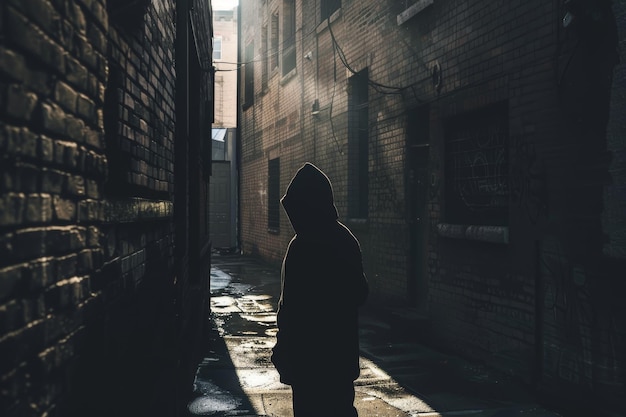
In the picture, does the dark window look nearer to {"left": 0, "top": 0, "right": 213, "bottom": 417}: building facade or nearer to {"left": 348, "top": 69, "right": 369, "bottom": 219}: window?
{"left": 348, "top": 69, "right": 369, "bottom": 219}: window

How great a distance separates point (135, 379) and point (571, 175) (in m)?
3.71

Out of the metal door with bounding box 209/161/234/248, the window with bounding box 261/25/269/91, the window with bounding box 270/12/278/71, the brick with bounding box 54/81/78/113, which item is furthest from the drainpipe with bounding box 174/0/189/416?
the metal door with bounding box 209/161/234/248

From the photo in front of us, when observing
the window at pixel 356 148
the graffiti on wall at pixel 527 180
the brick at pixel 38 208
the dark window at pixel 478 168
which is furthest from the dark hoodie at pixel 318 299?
the window at pixel 356 148

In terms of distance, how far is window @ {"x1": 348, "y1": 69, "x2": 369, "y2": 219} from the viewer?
1012cm

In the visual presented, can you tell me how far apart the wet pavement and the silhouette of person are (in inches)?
60.2

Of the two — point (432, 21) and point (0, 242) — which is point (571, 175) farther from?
point (0, 242)

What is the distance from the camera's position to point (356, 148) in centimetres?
1016

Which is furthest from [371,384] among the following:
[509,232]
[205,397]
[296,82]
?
[296,82]

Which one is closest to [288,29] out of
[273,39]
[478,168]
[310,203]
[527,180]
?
[273,39]

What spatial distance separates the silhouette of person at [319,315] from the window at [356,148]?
6.76 m

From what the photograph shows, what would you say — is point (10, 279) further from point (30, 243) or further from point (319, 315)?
point (319, 315)

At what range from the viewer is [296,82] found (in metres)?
13.3

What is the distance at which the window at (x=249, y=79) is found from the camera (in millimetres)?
18828

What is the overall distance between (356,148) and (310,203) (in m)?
6.89
